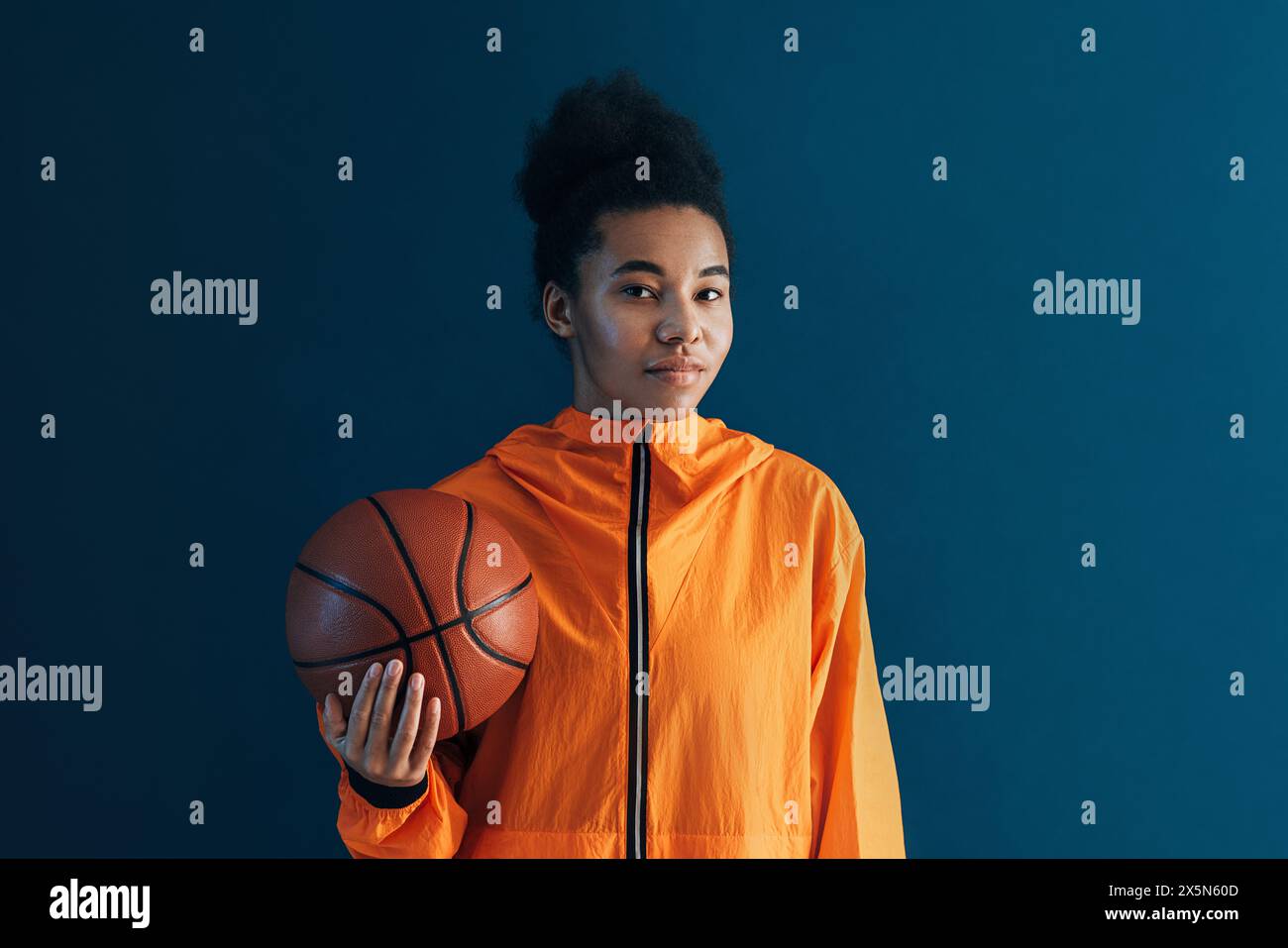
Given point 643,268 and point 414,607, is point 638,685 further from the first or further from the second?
Result: point 643,268

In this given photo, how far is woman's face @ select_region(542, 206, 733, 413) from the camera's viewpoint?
1337mm

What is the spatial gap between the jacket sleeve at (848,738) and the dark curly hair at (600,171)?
50 centimetres

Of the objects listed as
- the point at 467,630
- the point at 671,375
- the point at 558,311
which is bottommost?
the point at 467,630

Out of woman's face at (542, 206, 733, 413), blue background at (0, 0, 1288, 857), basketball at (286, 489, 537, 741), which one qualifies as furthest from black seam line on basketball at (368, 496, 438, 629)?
blue background at (0, 0, 1288, 857)

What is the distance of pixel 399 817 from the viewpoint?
121 centimetres

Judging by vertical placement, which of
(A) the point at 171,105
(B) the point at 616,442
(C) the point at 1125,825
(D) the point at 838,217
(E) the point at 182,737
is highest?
(A) the point at 171,105

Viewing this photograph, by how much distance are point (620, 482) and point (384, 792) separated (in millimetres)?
466

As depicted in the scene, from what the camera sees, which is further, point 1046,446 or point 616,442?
point 1046,446

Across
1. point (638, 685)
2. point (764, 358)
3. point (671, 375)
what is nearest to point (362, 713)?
point (638, 685)

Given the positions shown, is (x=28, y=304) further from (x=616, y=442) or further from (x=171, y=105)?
(x=616, y=442)

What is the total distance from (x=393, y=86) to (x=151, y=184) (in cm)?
44

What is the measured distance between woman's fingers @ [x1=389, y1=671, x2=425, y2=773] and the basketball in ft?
0.06
